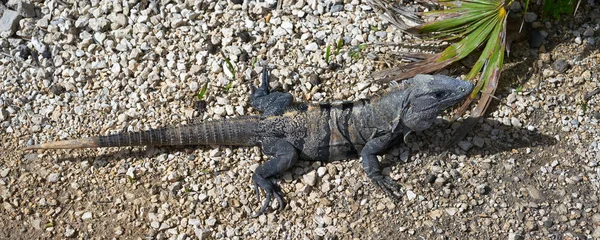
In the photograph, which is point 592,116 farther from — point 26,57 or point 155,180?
point 26,57

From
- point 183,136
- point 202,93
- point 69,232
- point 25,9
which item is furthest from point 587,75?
point 25,9

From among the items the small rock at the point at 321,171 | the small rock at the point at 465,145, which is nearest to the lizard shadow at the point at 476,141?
the small rock at the point at 465,145

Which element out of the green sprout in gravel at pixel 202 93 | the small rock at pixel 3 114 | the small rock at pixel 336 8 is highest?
the small rock at pixel 336 8

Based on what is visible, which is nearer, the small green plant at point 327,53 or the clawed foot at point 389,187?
the clawed foot at point 389,187

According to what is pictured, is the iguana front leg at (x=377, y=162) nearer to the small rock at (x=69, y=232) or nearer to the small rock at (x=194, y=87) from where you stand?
the small rock at (x=194, y=87)

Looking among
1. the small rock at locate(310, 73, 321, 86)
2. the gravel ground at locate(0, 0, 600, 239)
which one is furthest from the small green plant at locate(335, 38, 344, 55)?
the small rock at locate(310, 73, 321, 86)

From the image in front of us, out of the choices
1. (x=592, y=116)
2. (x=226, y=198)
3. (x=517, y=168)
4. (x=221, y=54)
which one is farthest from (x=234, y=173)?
(x=592, y=116)

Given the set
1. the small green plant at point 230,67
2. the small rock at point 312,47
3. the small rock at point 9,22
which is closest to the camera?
the small green plant at point 230,67
